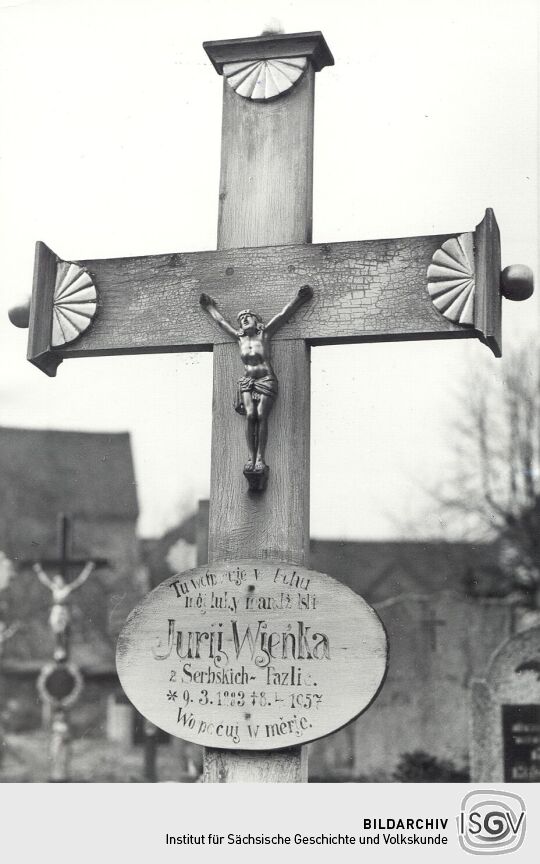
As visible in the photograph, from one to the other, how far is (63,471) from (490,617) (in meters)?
14.3

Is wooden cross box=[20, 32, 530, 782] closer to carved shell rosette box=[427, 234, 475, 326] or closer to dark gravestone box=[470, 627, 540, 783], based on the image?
carved shell rosette box=[427, 234, 475, 326]

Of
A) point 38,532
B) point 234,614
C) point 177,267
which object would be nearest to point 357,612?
point 234,614

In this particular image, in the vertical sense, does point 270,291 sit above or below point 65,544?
below

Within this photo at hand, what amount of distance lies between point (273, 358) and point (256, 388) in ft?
0.53

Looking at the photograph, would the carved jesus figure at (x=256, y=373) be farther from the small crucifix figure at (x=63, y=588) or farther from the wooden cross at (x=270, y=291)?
the small crucifix figure at (x=63, y=588)

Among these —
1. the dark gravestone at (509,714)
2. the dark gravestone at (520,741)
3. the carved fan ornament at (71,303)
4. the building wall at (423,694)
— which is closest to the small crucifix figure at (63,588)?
the building wall at (423,694)

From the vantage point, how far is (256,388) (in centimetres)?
353

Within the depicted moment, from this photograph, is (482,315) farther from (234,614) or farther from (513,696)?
(513,696)

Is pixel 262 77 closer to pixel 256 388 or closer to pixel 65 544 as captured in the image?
pixel 256 388

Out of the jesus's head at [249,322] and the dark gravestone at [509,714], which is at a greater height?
the jesus's head at [249,322]

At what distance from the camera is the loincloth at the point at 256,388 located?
11.5 feet
